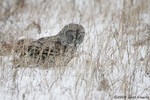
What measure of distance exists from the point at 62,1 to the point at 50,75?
4.98m

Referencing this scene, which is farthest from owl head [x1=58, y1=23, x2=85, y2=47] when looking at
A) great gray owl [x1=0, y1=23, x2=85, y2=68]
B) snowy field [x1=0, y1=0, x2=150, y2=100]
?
snowy field [x1=0, y1=0, x2=150, y2=100]

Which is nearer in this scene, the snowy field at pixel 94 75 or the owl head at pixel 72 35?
the snowy field at pixel 94 75

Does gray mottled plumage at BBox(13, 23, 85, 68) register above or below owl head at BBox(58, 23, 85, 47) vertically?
below

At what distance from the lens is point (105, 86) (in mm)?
3846

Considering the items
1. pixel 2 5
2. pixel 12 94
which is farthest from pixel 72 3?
pixel 12 94

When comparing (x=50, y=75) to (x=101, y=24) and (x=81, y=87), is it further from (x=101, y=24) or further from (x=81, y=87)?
(x=101, y=24)

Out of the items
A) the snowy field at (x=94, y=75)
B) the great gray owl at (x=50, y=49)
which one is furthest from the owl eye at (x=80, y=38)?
the snowy field at (x=94, y=75)

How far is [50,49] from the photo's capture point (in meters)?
4.70

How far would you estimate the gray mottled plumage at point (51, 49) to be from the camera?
4.43 m

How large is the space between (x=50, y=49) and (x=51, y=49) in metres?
0.18

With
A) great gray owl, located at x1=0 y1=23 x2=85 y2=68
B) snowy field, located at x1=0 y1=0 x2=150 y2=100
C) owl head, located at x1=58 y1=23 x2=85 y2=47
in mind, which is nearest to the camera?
snowy field, located at x1=0 y1=0 x2=150 y2=100

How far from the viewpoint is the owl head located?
17.6ft

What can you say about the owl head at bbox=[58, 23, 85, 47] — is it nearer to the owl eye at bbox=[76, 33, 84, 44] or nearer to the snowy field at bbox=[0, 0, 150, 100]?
the owl eye at bbox=[76, 33, 84, 44]

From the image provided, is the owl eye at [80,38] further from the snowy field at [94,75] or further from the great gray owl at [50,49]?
the snowy field at [94,75]
